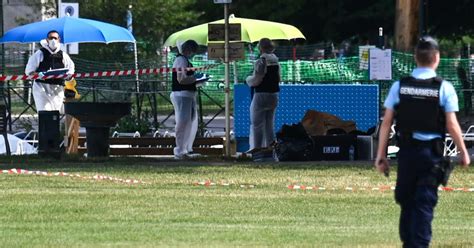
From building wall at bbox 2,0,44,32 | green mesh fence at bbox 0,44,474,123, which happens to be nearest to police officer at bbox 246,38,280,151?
green mesh fence at bbox 0,44,474,123

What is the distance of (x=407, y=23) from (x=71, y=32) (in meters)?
9.46

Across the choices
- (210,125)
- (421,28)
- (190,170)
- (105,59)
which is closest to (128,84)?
(210,125)

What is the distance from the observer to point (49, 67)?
66.9 ft

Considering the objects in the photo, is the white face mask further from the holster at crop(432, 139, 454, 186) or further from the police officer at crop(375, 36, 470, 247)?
the holster at crop(432, 139, 454, 186)

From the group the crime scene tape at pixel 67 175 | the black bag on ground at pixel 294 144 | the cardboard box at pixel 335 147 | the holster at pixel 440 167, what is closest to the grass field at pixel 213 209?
the crime scene tape at pixel 67 175

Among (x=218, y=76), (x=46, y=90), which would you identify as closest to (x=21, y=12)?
(x=218, y=76)

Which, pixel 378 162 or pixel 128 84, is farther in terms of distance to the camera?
pixel 128 84

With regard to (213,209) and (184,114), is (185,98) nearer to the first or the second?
(184,114)

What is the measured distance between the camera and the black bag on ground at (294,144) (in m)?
19.3

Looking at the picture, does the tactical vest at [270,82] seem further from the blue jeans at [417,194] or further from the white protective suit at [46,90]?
the blue jeans at [417,194]

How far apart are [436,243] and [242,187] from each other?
16.5ft

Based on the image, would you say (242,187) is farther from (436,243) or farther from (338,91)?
(338,91)

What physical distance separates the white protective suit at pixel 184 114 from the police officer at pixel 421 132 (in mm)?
10040

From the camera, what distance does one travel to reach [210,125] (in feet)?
95.9
